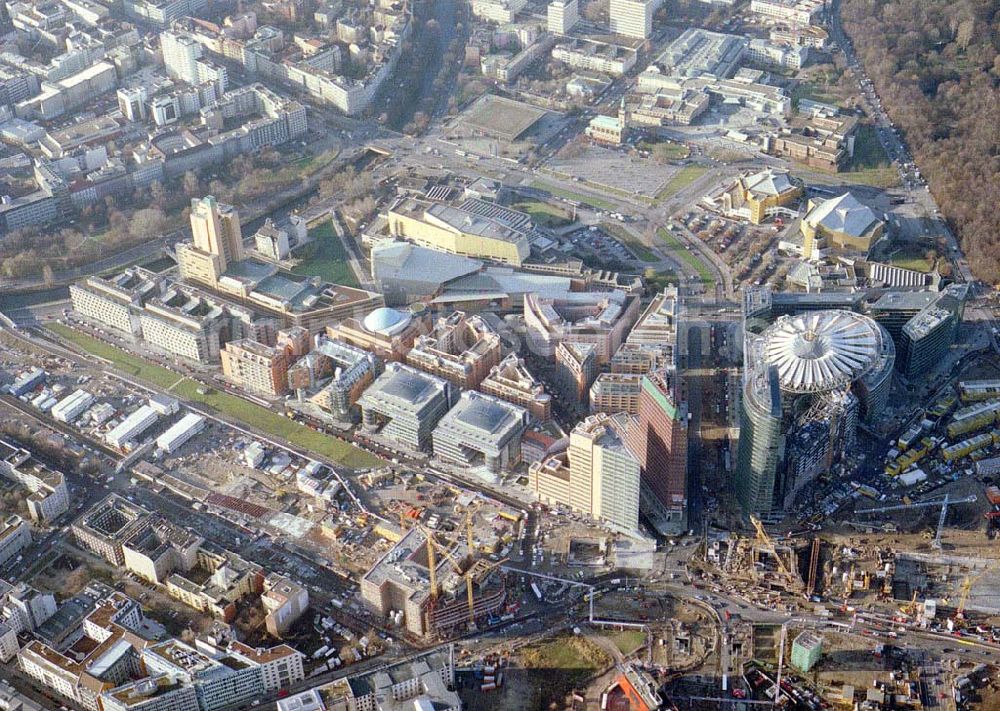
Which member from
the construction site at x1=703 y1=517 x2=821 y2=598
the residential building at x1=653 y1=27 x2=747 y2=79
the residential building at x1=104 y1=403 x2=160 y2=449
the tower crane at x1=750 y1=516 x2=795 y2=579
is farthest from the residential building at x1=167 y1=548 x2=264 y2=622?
the residential building at x1=653 y1=27 x2=747 y2=79

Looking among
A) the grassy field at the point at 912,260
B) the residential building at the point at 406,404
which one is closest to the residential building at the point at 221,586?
the residential building at the point at 406,404

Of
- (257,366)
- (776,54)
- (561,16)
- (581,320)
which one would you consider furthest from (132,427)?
(776,54)

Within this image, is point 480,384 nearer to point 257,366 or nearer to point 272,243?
point 257,366

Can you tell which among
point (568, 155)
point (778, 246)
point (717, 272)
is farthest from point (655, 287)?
point (568, 155)

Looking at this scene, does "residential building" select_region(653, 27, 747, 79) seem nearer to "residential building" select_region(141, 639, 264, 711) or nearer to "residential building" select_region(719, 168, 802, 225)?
"residential building" select_region(719, 168, 802, 225)

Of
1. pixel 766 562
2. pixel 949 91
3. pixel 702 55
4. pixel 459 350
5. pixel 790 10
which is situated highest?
pixel 790 10

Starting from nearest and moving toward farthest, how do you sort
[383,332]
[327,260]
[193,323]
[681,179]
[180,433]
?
[180,433] → [383,332] → [193,323] → [327,260] → [681,179]

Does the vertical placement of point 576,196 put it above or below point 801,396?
below

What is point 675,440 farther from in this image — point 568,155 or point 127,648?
point 568,155
